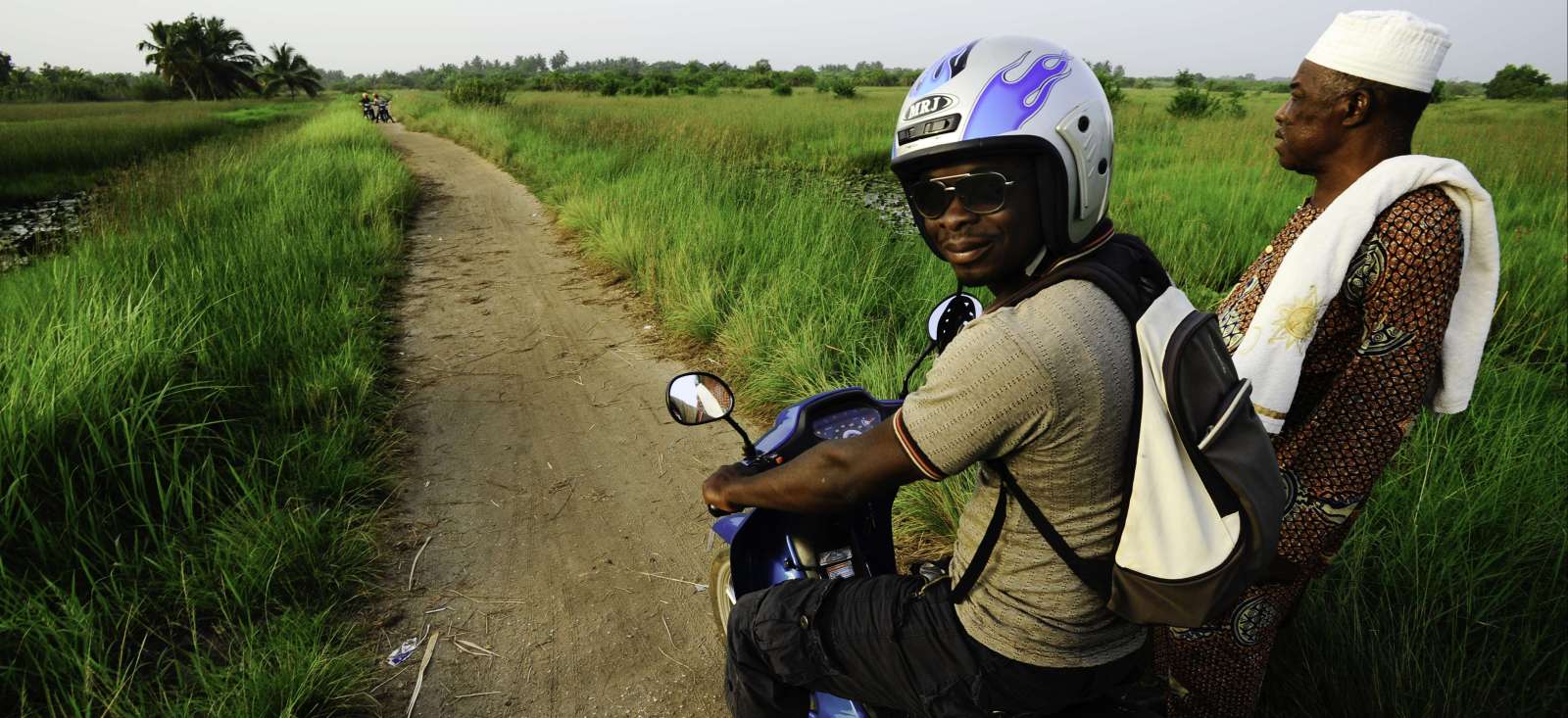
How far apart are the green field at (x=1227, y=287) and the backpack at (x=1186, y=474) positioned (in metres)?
1.21

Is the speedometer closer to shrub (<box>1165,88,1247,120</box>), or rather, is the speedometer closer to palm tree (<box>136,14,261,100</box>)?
shrub (<box>1165,88,1247,120</box>)

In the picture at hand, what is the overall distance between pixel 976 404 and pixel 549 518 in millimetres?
2535

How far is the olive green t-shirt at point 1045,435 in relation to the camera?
3.14 feet

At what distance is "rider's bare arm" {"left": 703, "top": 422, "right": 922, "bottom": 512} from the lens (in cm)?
113

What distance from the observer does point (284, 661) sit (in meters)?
2.12

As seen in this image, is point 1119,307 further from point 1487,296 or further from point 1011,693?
point 1487,296

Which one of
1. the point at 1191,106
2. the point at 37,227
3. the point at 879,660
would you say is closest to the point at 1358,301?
the point at 879,660

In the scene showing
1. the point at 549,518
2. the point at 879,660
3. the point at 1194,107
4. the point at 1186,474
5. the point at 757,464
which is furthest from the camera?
the point at 1194,107

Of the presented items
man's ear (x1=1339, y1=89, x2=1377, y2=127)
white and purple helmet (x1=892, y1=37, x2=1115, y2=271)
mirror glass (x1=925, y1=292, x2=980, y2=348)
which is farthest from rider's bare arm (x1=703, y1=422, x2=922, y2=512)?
man's ear (x1=1339, y1=89, x2=1377, y2=127)

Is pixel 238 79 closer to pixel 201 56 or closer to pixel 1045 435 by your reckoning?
pixel 201 56

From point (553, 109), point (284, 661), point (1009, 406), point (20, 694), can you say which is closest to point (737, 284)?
point (284, 661)

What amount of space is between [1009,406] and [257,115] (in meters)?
39.2

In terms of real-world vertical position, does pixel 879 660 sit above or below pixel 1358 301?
below

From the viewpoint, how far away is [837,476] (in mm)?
1208
